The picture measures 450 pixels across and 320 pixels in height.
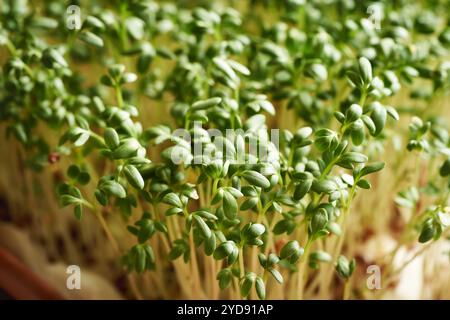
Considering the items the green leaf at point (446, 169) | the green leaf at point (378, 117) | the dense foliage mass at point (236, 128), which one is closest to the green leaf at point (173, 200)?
the dense foliage mass at point (236, 128)

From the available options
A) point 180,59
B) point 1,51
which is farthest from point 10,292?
point 1,51

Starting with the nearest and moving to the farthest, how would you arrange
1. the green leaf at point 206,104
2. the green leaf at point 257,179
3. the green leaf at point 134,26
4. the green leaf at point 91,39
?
the green leaf at point 257,179, the green leaf at point 206,104, the green leaf at point 91,39, the green leaf at point 134,26

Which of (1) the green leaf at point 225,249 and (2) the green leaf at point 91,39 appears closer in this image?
(1) the green leaf at point 225,249

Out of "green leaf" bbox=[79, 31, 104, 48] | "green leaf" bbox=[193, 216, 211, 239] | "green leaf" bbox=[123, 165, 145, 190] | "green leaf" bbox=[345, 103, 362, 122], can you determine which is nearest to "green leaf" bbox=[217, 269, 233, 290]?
"green leaf" bbox=[193, 216, 211, 239]

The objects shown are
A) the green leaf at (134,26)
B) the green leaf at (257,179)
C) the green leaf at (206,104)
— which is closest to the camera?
the green leaf at (257,179)

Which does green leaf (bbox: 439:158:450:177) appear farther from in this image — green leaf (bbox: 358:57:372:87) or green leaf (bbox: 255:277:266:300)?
green leaf (bbox: 255:277:266:300)

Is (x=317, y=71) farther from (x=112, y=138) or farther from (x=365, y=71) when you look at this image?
(x=112, y=138)

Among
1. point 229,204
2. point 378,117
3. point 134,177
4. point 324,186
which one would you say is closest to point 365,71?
point 378,117

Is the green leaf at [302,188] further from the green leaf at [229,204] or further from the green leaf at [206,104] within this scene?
the green leaf at [206,104]
